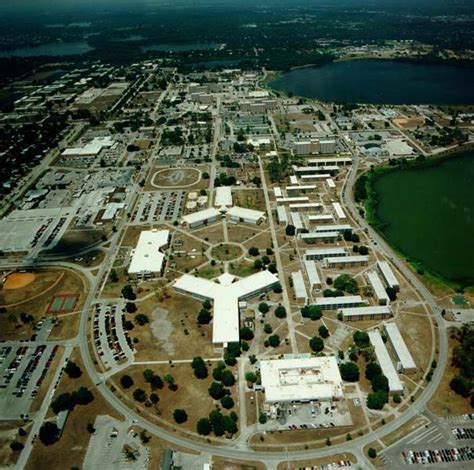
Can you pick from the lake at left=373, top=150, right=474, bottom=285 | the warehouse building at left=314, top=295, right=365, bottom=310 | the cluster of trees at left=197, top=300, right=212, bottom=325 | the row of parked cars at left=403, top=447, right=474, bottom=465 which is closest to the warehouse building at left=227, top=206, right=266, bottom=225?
the lake at left=373, top=150, right=474, bottom=285

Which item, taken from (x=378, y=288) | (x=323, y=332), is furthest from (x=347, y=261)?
(x=323, y=332)

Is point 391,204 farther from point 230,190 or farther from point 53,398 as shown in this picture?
point 53,398

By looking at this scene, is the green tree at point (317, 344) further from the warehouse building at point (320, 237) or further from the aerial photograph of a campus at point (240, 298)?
the warehouse building at point (320, 237)

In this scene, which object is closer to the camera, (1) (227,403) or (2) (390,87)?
(1) (227,403)

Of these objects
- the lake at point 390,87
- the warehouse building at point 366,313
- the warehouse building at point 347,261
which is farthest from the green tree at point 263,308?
the lake at point 390,87

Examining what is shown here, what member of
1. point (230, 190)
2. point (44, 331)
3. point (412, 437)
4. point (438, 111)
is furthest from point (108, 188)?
point (438, 111)

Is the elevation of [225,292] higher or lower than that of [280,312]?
higher

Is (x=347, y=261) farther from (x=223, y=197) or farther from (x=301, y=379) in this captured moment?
(x=223, y=197)
